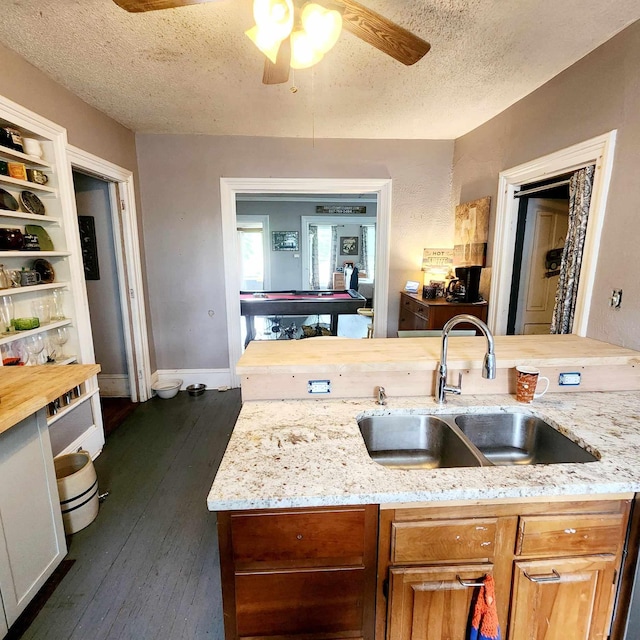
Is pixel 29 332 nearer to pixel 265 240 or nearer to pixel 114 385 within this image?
pixel 114 385

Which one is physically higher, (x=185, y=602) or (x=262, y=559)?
(x=262, y=559)

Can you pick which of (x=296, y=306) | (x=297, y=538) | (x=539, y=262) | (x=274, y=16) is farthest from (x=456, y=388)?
(x=296, y=306)

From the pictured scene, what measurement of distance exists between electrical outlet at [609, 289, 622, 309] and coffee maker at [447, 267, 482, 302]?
1266 mm

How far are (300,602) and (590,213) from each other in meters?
2.33

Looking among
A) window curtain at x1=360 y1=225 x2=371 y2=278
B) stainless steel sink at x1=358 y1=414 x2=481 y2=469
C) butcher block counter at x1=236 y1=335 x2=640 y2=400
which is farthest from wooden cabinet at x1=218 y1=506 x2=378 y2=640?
window curtain at x1=360 y1=225 x2=371 y2=278

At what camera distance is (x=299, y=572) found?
0.97 m

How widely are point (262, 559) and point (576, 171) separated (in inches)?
102

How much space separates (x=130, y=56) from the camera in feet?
6.55

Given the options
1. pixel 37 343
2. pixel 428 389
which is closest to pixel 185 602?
pixel 428 389

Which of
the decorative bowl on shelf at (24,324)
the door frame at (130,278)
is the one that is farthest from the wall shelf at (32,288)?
the door frame at (130,278)

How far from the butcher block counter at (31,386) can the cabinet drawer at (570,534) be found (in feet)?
5.32

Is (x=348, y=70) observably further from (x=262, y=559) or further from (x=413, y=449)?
(x=262, y=559)

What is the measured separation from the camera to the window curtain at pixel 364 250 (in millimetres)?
8281

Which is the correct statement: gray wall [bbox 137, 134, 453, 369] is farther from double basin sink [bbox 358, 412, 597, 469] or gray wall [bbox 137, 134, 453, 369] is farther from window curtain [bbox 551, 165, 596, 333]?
double basin sink [bbox 358, 412, 597, 469]
